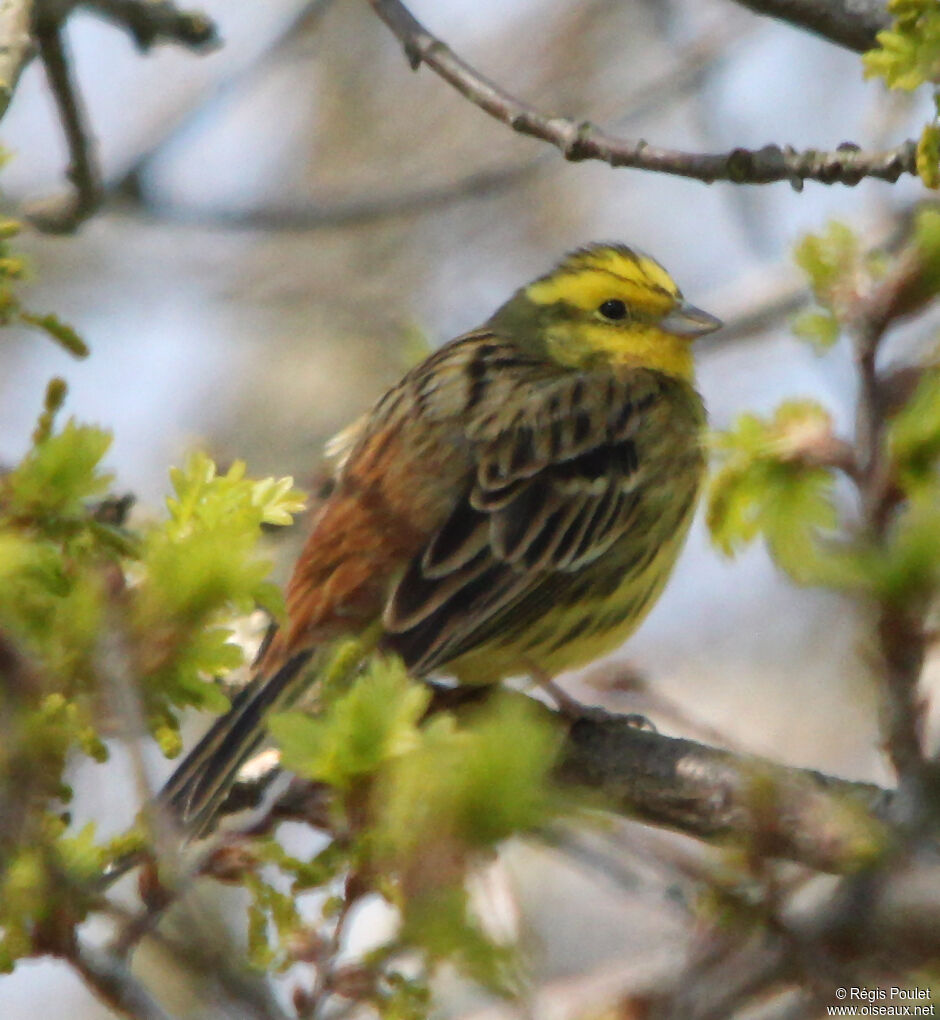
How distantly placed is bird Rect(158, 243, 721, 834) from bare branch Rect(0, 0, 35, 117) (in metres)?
1.46

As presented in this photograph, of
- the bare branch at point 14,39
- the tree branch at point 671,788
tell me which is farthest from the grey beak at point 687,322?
the bare branch at point 14,39

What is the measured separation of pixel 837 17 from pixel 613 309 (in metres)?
1.58

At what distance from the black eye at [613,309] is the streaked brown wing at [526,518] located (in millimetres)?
273

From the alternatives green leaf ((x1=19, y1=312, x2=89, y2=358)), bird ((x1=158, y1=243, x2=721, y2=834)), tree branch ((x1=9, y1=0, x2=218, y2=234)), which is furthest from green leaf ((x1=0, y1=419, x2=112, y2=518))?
tree branch ((x1=9, y1=0, x2=218, y2=234))

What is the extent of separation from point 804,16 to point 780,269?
8.60 ft

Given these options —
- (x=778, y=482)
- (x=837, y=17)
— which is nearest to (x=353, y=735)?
(x=778, y=482)

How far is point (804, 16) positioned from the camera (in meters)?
Answer: 3.76

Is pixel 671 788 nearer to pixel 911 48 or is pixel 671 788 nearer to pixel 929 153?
pixel 929 153

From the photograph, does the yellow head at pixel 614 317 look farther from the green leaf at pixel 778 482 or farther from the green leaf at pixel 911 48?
the green leaf at pixel 778 482

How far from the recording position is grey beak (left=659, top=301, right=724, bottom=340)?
500 centimetres

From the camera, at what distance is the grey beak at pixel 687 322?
5.00 metres

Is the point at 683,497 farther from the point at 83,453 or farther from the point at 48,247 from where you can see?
the point at 48,247

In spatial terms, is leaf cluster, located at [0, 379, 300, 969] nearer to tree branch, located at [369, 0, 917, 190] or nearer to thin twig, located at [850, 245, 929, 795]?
thin twig, located at [850, 245, 929, 795]

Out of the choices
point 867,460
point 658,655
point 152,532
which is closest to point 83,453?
Result: point 152,532
